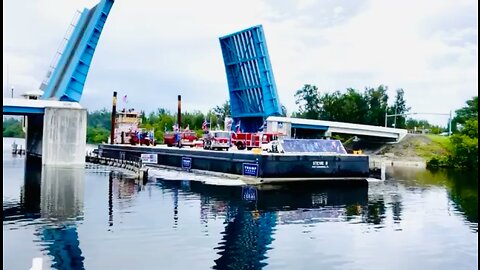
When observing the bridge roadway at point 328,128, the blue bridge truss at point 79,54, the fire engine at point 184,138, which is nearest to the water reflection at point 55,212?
the blue bridge truss at point 79,54

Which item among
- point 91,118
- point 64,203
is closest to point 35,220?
point 64,203

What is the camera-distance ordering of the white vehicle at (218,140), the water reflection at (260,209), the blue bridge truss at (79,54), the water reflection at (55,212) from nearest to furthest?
the water reflection at (55,212) → the water reflection at (260,209) → the white vehicle at (218,140) → the blue bridge truss at (79,54)

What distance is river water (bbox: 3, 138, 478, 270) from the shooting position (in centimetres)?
1254

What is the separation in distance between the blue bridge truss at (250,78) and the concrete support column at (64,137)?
1678cm

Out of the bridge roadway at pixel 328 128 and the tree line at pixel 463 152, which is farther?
the tree line at pixel 463 152

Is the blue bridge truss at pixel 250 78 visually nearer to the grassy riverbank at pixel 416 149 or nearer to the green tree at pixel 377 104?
the grassy riverbank at pixel 416 149

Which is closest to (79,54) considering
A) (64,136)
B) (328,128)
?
(64,136)

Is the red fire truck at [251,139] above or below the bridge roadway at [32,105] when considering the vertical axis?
Answer: below

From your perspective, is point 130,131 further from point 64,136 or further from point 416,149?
point 416,149

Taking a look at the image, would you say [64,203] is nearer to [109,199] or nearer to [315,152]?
[109,199]

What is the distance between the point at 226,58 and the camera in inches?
2120

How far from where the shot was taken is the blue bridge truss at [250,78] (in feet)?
155

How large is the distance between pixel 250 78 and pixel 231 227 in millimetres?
35500

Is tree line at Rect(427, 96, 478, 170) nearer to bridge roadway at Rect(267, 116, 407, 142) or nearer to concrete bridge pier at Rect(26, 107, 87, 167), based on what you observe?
bridge roadway at Rect(267, 116, 407, 142)
